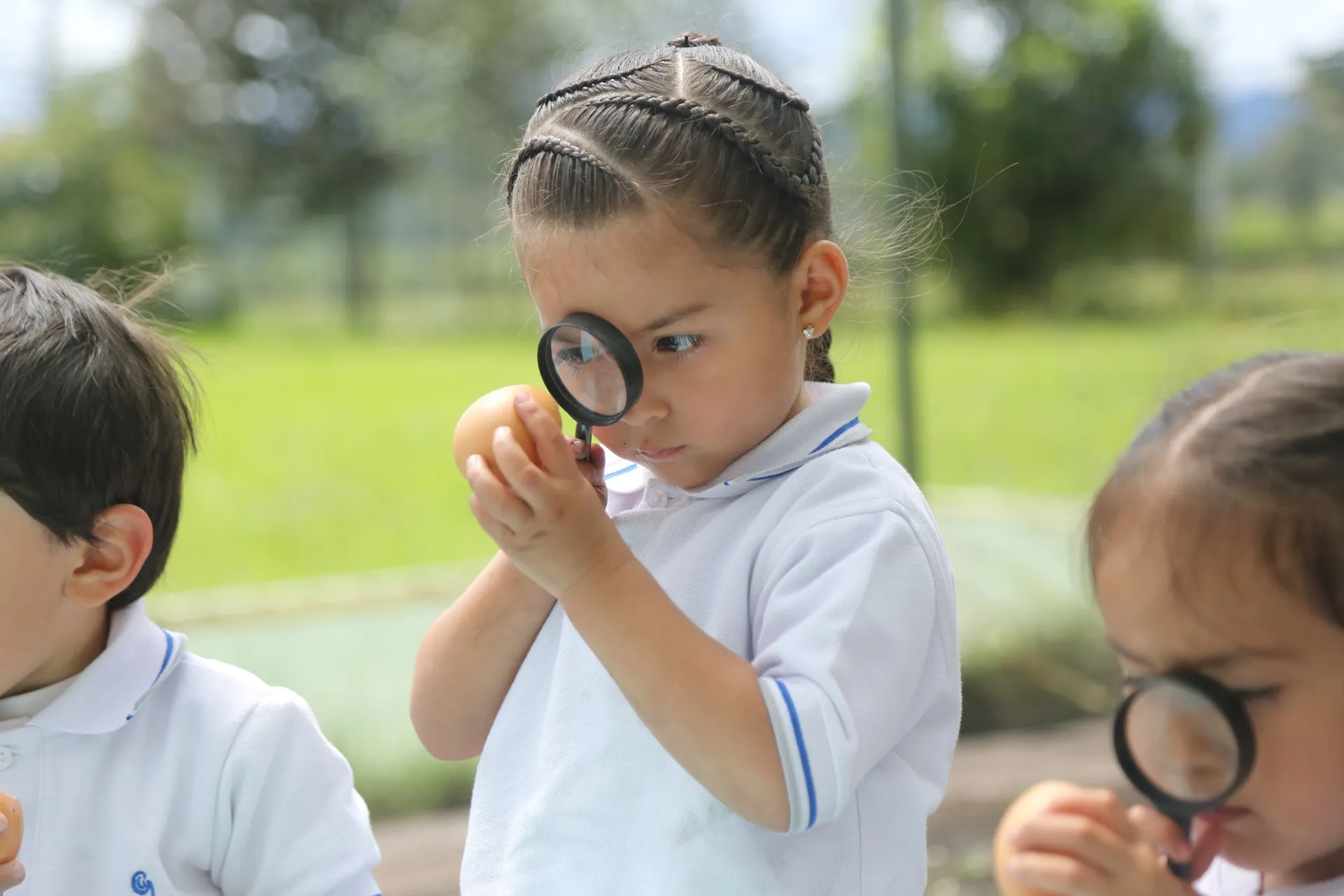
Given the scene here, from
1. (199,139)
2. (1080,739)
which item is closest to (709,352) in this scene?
(1080,739)

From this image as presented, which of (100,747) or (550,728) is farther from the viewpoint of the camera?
(100,747)

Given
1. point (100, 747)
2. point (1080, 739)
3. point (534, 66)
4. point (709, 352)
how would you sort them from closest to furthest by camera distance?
point (709, 352), point (100, 747), point (1080, 739), point (534, 66)

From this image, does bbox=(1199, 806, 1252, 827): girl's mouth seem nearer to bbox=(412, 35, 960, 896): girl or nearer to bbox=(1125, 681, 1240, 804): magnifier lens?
bbox=(1125, 681, 1240, 804): magnifier lens

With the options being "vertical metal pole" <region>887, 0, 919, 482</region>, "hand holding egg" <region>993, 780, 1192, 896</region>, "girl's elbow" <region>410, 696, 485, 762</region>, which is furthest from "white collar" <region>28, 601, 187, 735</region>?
"vertical metal pole" <region>887, 0, 919, 482</region>

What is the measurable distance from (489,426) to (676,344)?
189 millimetres

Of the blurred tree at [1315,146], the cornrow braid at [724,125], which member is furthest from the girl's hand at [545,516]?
the blurred tree at [1315,146]

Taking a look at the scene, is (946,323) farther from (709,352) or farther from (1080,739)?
(709,352)

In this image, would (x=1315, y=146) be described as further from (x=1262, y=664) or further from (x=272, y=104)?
(x=1262, y=664)

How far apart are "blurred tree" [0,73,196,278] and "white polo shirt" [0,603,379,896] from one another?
3322mm

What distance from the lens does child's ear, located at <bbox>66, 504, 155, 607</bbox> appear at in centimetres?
155

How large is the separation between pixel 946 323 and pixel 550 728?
12.7 ft

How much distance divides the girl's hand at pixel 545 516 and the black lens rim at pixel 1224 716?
46 centimetres

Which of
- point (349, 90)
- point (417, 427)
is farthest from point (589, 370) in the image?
point (417, 427)

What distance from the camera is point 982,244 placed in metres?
4.88
